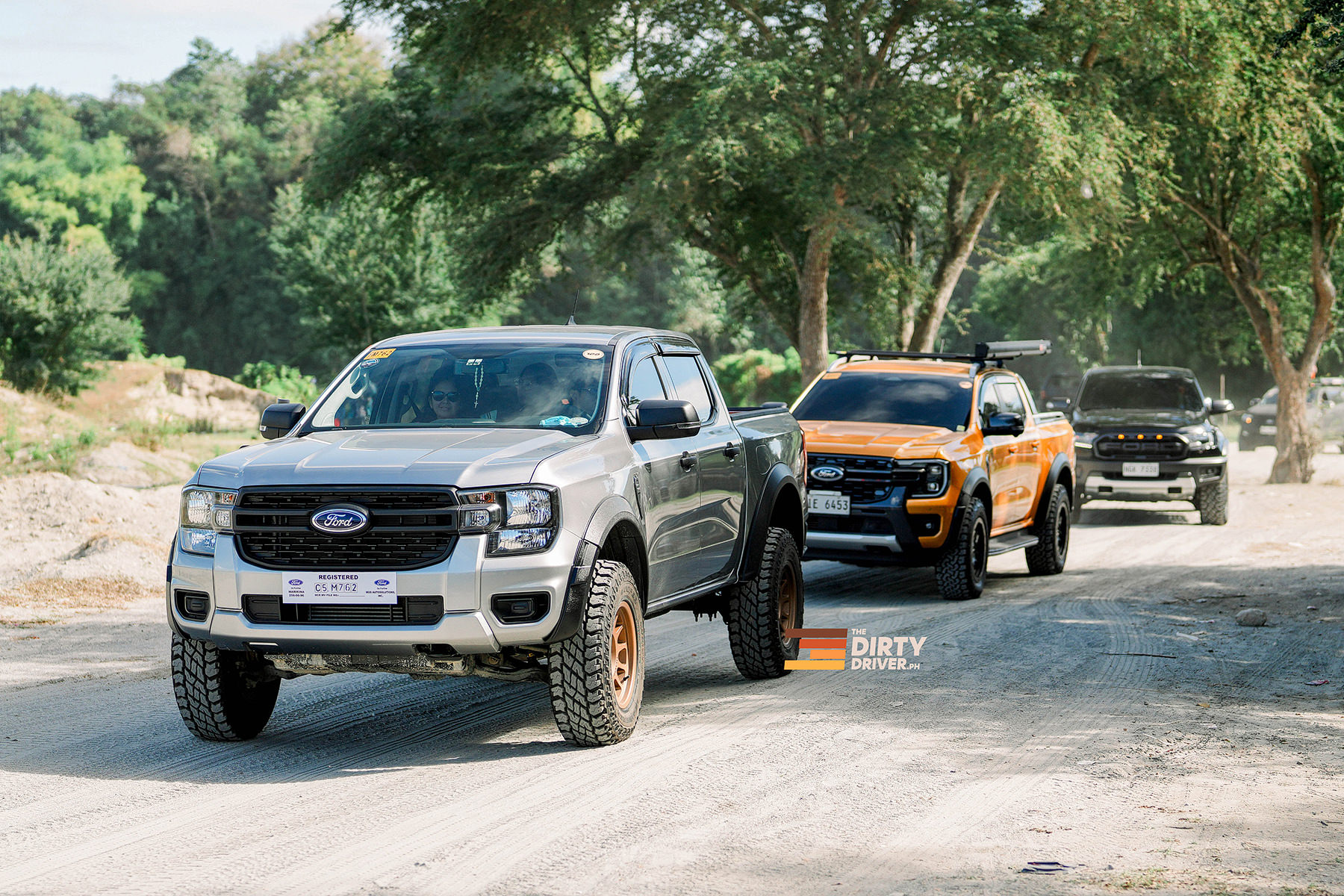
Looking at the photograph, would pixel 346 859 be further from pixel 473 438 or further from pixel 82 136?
pixel 82 136

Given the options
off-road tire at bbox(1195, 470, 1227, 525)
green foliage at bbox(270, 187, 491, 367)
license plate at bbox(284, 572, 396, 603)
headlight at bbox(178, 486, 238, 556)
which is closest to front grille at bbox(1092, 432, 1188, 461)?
off-road tire at bbox(1195, 470, 1227, 525)

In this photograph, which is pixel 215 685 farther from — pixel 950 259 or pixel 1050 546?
pixel 950 259

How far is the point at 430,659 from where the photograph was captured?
6.48 m

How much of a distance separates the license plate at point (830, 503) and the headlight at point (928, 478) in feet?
1.81

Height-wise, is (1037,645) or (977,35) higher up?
(977,35)

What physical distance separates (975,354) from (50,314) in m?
36.8

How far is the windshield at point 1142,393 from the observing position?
20.9 metres

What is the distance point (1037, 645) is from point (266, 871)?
6.59m

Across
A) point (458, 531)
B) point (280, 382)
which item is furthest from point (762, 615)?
point (280, 382)

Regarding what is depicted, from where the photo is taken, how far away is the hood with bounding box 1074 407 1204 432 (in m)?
20.0

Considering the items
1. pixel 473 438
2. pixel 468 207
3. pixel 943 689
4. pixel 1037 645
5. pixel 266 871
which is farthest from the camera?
pixel 468 207

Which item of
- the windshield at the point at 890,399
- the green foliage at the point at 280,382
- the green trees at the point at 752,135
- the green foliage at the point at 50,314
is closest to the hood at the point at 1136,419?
the green trees at the point at 752,135

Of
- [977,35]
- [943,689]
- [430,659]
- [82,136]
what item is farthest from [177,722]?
[82,136]

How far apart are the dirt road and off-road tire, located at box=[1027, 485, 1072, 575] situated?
3.70 meters
